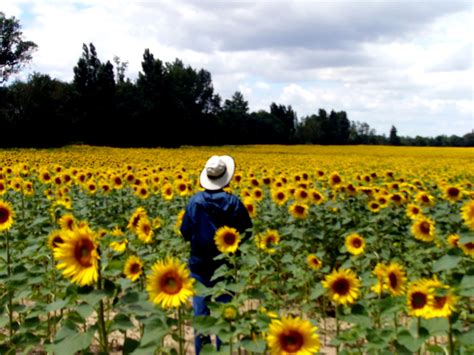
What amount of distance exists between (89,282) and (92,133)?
42.6m

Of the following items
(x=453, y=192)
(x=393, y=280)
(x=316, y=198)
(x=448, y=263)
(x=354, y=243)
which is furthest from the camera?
(x=316, y=198)

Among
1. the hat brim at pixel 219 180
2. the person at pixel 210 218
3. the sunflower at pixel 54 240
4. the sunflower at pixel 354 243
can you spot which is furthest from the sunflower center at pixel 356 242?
the sunflower at pixel 54 240

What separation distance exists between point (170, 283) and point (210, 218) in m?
1.69

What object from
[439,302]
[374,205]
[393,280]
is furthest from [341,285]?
[374,205]

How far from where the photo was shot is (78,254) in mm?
2166

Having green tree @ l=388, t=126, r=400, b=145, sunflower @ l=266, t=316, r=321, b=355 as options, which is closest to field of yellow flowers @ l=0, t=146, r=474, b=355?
sunflower @ l=266, t=316, r=321, b=355

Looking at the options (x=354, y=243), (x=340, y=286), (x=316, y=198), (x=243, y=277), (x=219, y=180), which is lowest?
(x=243, y=277)

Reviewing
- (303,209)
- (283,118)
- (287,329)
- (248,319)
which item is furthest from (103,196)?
(283,118)

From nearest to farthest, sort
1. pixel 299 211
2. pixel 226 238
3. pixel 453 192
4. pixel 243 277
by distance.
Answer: pixel 226 238 < pixel 243 277 < pixel 299 211 < pixel 453 192

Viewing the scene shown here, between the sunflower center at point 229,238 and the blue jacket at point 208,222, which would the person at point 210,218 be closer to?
the blue jacket at point 208,222

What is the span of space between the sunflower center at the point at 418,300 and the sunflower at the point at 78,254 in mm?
1467

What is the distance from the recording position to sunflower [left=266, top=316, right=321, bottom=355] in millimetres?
2162

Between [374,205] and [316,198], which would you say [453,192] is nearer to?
[374,205]

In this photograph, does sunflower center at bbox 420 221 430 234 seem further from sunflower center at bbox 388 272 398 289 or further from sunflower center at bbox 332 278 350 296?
sunflower center at bbox 332 278 350 296
